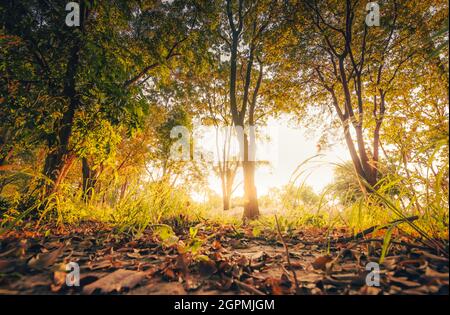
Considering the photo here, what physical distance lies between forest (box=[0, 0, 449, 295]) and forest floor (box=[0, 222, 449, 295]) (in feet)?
0.04

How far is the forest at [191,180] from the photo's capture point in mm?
1373

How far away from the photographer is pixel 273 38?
807 cm

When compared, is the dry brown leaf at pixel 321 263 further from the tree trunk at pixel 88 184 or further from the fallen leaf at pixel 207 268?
the tree trunk at pixel 88 184

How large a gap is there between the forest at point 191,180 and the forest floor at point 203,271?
0.04 feet

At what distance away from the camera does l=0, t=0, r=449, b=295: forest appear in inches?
54.1

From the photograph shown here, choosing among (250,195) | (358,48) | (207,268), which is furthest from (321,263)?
(358,48)

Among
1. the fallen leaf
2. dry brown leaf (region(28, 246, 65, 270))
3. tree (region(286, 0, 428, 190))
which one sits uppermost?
tree (region(286, 0, 428, 190))

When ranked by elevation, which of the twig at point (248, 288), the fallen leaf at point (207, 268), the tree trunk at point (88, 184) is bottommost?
the twig at point (248, 288)

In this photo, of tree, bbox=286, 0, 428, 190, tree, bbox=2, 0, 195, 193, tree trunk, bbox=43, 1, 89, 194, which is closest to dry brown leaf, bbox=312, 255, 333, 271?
tree, bbox=2, 0, 195, 193

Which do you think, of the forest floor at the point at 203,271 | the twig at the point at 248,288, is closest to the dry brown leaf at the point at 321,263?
the forest floor at the point at 203,271

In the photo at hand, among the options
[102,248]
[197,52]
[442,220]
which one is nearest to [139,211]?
[102,248]

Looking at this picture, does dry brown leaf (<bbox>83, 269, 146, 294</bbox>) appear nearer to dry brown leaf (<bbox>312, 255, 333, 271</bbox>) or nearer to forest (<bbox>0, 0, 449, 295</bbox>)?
forest (<bbox>0, 0, 449, 295</bbox>)

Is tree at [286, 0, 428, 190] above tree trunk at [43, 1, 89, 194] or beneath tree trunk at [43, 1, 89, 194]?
above

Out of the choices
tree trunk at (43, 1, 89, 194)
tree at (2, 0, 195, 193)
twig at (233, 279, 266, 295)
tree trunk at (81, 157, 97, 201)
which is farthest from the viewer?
tree trunk at (81, 157, 97, 201)
